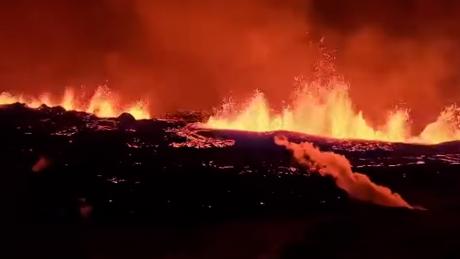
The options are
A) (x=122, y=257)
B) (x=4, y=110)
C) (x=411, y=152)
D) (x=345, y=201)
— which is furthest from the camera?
(x=4, y=110)

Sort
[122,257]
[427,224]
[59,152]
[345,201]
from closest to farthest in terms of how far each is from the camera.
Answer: [122,257] → [427,224] → [345,201] → [59,152]

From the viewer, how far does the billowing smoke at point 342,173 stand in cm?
4925

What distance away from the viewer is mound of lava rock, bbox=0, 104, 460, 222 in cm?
4956

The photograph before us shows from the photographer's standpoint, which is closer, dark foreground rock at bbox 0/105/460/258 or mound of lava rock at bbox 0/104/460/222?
dark foreground rock at bbox 0/105/460/258

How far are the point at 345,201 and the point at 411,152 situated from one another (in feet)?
51.3

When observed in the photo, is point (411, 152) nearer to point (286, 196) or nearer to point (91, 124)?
point (286, 196)

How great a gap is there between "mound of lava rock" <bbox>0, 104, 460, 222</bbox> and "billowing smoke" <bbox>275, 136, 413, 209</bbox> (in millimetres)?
1010

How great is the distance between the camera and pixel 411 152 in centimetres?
6197

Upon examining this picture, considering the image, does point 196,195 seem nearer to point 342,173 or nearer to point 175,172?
point 175,172

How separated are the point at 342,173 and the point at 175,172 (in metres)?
13.4

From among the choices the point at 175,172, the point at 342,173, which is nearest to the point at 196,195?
the point at 175,172

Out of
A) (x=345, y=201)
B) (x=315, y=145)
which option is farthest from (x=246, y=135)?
(x=345, y=201)

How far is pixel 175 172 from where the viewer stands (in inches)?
2158

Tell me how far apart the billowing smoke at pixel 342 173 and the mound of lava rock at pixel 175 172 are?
1.01 m
